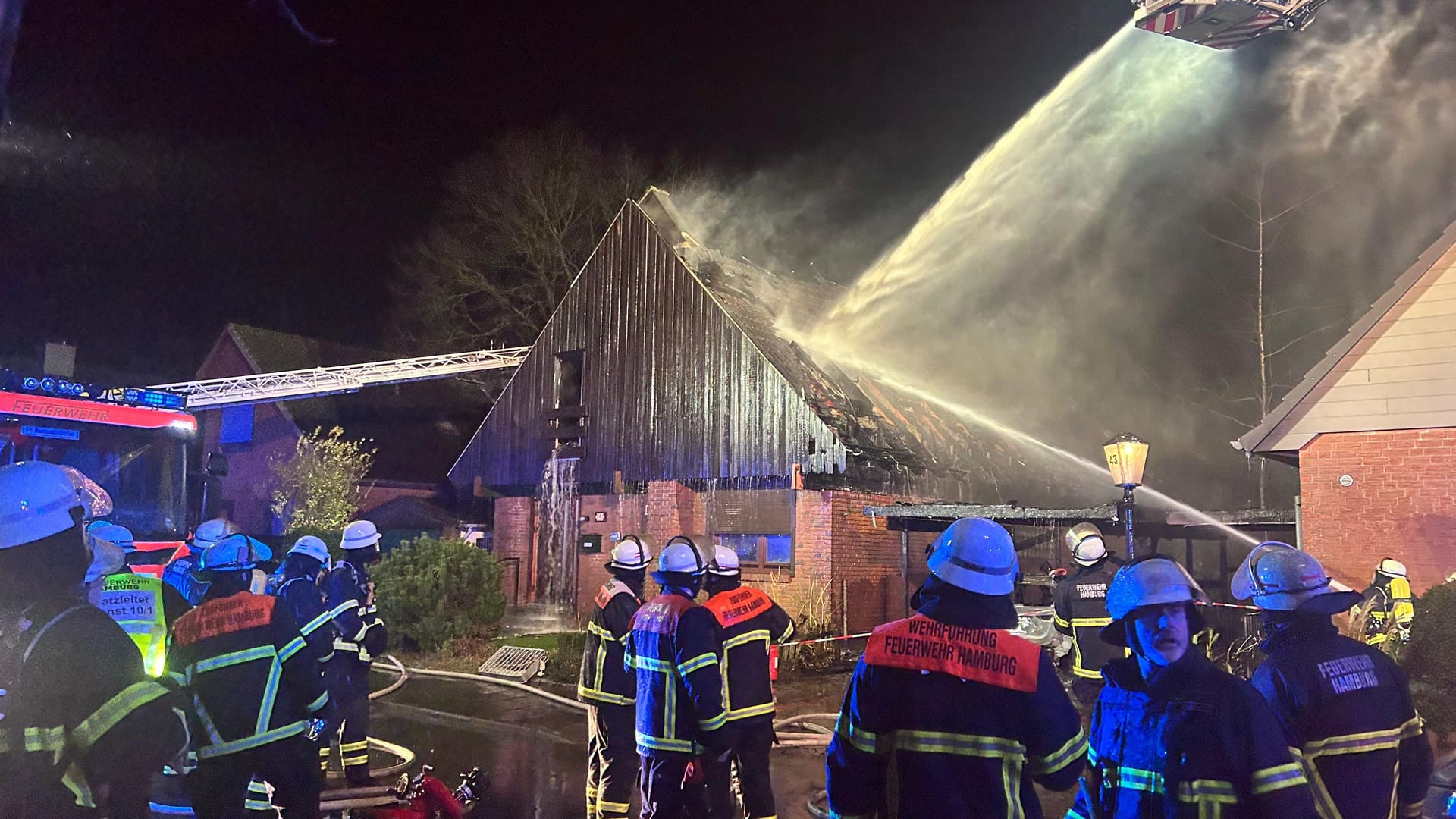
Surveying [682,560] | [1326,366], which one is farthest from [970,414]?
[682,560]

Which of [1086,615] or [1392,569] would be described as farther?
[1392,569]

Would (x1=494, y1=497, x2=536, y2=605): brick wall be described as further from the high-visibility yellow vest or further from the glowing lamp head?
the high-visibility yellow vest

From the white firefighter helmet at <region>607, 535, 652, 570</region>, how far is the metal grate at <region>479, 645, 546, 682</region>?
7.65 m

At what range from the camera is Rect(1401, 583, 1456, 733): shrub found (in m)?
7.56

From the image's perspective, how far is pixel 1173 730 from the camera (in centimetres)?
266

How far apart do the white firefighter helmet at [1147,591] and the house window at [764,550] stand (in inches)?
508

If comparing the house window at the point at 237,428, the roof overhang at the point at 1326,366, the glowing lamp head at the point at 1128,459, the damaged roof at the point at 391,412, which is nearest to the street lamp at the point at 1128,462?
the glowing lamp head at the point at 1128,459

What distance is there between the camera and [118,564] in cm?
538

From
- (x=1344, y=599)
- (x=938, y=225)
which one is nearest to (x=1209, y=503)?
(x=938, y=225)

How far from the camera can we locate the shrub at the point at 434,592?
13.9 meters

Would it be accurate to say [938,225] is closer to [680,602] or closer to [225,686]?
[680,602]

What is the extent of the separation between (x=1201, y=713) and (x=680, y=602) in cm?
260

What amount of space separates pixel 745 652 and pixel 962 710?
7.31 feet

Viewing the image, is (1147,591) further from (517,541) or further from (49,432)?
(517,541)
